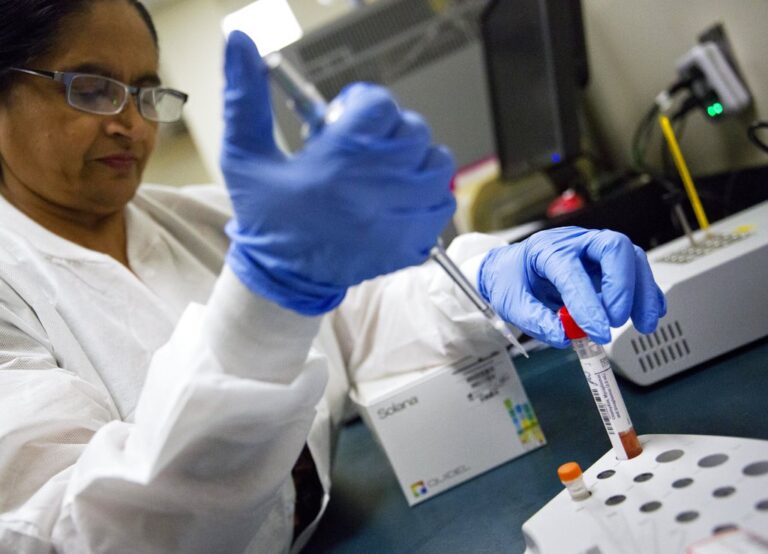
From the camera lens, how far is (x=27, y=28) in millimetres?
953

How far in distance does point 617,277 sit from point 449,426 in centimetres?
32

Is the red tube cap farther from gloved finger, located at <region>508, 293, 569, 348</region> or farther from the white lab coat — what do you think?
the white lab coat

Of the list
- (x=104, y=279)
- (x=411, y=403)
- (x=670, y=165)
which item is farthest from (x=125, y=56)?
(x=670, y=165)

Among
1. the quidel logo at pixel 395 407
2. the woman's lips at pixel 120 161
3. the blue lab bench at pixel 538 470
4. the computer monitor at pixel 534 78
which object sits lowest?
the blue lab bench at pixel 538 470

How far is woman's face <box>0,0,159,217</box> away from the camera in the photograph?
38.3 inches

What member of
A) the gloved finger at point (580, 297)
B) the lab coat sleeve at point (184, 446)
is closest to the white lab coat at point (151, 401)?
the lab coat sleeve at point (184, 446)

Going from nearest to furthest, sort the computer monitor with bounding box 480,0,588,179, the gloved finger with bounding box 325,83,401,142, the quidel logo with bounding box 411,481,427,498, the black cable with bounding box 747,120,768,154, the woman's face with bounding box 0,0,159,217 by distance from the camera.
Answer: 1. the gloved finger with bounding box 325,83,401,142
2. the quidel logo with bounding box 411,481,427,498
3. the woman's face with bounding box 0,0,159,217
4. the black cable with bounding box 747,120,768,154
5. the computer monitor with bounding box 480,0,588,179

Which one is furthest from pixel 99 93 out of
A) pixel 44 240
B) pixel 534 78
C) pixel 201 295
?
pixel 534 78

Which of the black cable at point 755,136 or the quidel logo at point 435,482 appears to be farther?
the black cable at point 755,136

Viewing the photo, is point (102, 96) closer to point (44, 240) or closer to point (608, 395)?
point (44, 240)

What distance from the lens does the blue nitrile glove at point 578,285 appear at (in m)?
0.67

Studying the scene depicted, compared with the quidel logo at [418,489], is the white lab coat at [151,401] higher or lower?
higher

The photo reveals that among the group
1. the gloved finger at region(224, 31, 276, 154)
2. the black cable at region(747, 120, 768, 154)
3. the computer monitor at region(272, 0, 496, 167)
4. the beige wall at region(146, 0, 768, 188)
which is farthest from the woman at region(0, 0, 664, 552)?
the computer monitor at region(272, 0, 496, 167)

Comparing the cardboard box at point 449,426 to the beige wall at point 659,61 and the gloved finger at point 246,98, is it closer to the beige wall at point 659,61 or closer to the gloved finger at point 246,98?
the gloved finger at point 246,98
